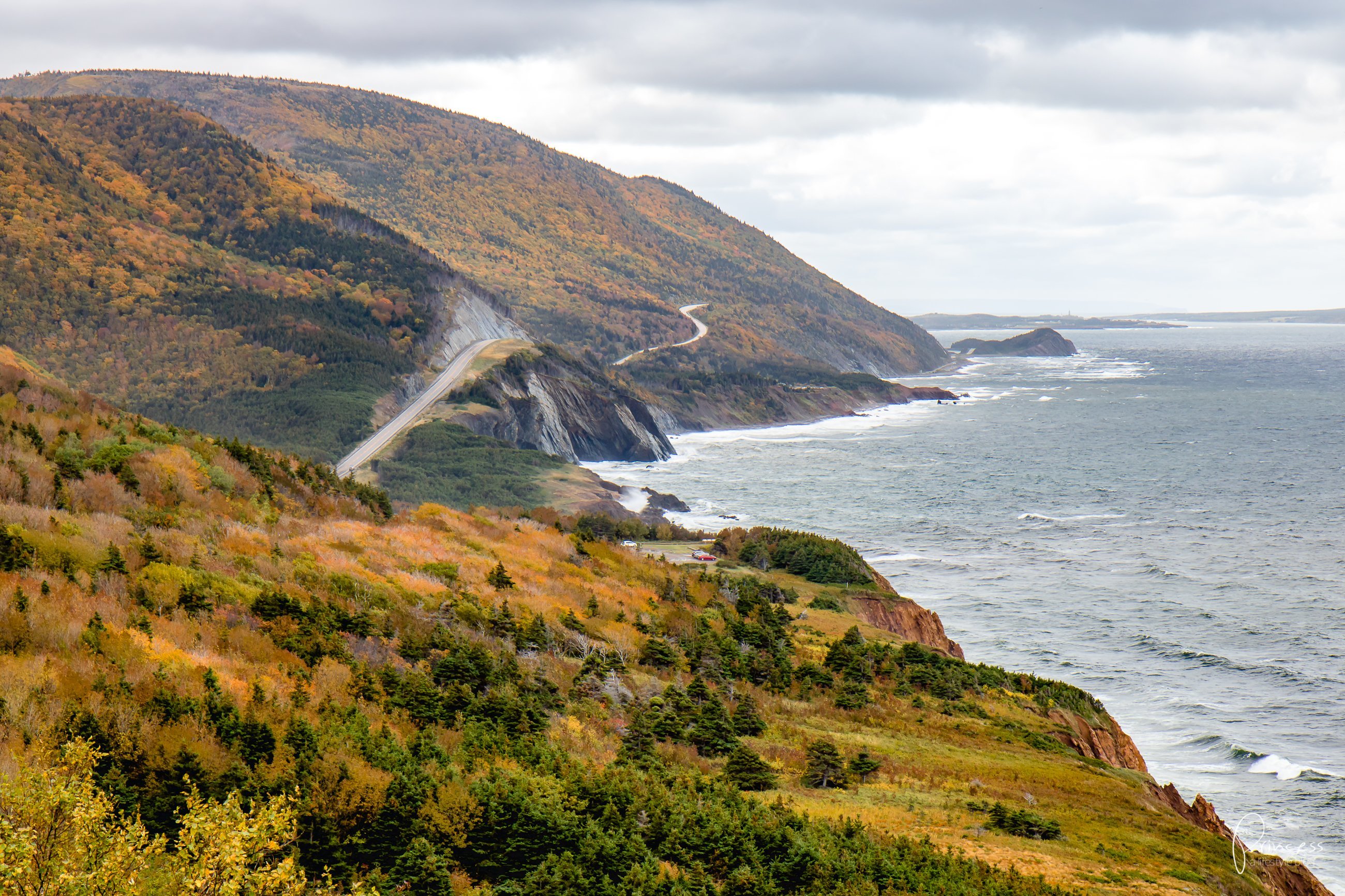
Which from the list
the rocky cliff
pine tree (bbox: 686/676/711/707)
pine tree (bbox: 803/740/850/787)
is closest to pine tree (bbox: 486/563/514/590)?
pine tree (bbox: 686/676/711/707)

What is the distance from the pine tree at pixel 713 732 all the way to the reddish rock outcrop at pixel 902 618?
23701 millimetres

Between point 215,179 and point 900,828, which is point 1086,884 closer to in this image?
point 900,828

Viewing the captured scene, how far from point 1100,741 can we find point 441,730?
2560 cm

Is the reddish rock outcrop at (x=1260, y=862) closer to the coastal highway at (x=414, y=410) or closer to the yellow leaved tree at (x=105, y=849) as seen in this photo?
the yellow leaved tree at (x=105, y=849)

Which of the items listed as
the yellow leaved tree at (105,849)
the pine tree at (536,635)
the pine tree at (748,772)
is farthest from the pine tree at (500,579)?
the yellow leaved tree at (105,849)

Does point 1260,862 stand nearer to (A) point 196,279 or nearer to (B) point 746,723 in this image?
(B) point 746,723

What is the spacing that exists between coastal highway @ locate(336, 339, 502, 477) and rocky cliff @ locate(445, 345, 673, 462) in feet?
11.2

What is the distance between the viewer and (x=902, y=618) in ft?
154

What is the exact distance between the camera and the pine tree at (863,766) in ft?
76.3

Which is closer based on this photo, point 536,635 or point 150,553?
point 150,553

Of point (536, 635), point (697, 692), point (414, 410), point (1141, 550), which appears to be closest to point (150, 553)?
point (536, 635)

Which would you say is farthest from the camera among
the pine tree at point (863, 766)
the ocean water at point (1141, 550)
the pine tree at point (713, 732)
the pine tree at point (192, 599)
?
the ocean water at point (1141, 550)

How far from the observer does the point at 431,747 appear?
16.4 m

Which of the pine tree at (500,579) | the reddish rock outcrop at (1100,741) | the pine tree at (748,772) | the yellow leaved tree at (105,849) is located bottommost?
the reddish rock outcrop at (1100,741)
